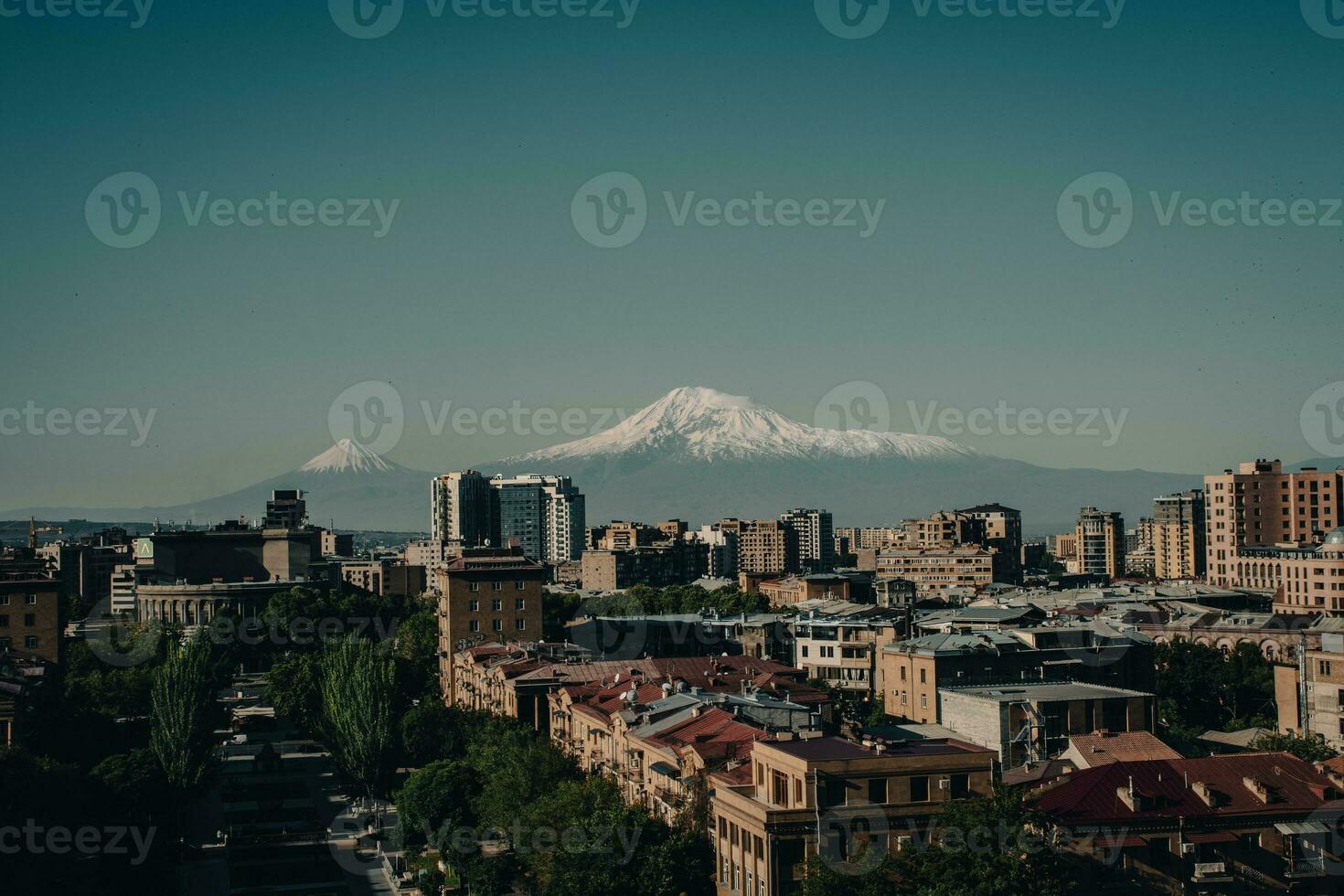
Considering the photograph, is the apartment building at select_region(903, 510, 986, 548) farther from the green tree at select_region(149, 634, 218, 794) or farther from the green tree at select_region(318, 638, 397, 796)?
the green tree at select_region(149, 634, 218, 794)

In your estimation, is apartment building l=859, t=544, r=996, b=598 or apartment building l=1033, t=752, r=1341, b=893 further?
apartment building l=859, t=544, r=996, b=598

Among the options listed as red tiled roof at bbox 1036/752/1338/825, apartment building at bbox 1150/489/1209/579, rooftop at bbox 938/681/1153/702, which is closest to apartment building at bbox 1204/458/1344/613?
apartment building at bbox 1150/489/1209/579

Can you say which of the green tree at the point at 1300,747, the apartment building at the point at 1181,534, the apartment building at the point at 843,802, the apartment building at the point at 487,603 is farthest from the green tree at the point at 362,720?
the apartment building at the point at 1181,534

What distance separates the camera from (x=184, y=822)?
65.8 meters

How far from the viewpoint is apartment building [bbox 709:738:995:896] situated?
129 feet

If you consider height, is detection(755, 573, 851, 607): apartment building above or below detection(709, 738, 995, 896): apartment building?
below

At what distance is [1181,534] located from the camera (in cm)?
18625

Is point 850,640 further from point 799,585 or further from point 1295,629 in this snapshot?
point 799,585

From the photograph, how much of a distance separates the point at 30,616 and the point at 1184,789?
6853 cm

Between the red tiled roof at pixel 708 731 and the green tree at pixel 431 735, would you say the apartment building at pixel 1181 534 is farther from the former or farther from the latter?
the red tiled roof at pixel 708 731

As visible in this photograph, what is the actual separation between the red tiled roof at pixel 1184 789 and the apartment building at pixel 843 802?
Answer: 2564mm

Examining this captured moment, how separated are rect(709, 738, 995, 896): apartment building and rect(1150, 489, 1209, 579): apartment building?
485 feet

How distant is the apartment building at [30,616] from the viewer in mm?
87562

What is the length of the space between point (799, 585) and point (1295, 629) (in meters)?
60.7
